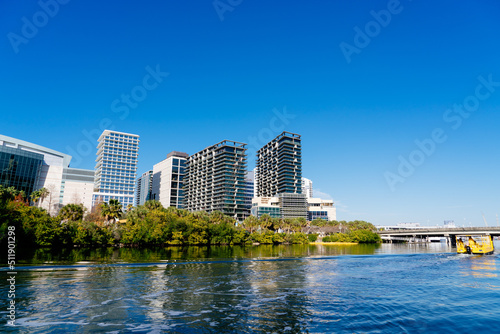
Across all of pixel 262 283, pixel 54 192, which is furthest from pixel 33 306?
pixel 54 192

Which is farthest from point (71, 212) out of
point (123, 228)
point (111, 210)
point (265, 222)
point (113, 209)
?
point (265, 222)

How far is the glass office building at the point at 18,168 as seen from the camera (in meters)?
134

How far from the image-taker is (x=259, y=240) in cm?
12694

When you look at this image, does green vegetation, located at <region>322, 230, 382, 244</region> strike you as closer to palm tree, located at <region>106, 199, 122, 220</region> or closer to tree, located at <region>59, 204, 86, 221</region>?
palm tree, located at <region>106, 199, 122, 220</region>

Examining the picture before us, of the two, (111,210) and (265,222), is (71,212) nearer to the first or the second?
(111,210)

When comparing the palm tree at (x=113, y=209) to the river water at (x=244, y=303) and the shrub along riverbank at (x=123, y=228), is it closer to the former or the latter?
the shrub along riverbank at (x=123, y=228)

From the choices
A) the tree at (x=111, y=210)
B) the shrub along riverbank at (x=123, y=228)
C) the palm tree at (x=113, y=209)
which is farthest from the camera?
the palm tree at (x=113, y=209)

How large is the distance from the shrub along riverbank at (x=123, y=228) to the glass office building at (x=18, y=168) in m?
34.6

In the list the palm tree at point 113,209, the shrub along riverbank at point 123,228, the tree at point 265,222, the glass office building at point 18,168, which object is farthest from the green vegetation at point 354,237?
the glass office building at point 18,168

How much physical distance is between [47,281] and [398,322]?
28.5 m

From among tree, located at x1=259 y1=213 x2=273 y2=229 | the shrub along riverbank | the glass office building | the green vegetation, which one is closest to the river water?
the shrub along riverbank

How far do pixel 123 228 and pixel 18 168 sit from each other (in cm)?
8605

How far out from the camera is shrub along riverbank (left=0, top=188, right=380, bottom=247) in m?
70.6

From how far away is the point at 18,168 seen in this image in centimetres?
13912
